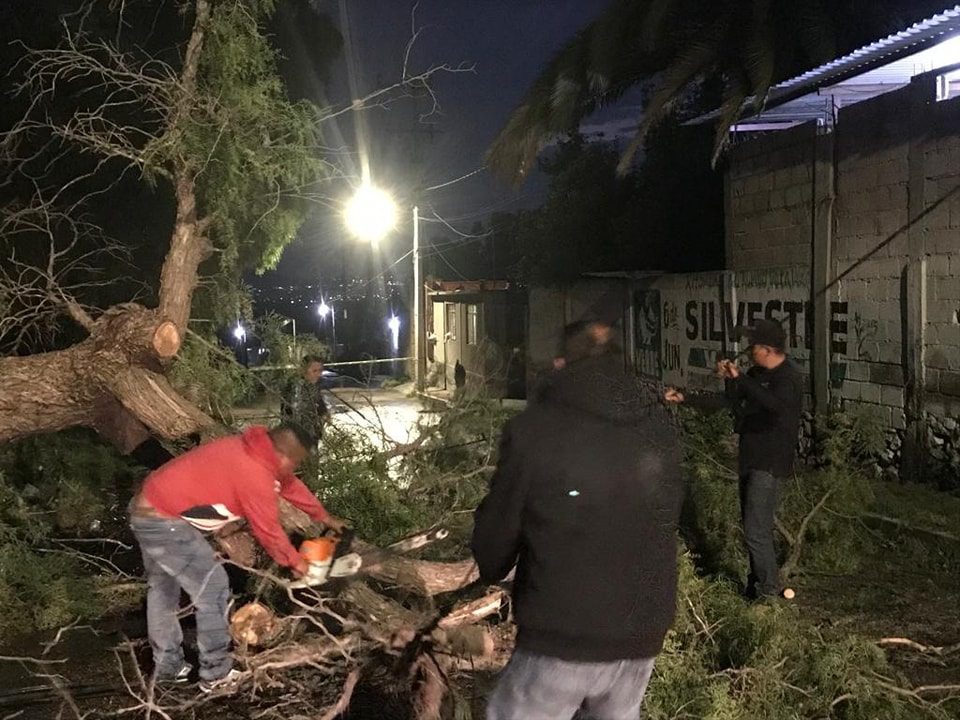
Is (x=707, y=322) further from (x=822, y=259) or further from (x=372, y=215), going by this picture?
(x=372, y=215)

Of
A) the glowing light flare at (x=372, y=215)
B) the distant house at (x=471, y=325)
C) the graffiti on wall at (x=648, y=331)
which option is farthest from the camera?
the distant house at (x=471, y=325)

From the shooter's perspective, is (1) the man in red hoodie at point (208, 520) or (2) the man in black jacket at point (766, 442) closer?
(1) the man in red hoodie at point (208, 520)

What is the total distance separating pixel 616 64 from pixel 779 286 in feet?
10.9

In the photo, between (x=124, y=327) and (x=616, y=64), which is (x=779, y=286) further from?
(x=124, y=327)

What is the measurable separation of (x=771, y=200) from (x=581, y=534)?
832cm

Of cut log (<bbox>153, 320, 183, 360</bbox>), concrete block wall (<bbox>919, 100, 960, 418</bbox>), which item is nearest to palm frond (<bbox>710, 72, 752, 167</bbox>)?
concrete block wall (<bbox>919, 100, 960, 418</bbox>)

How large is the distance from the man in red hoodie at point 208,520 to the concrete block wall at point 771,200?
22.1 ft

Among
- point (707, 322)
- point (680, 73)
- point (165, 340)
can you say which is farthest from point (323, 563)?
point (707, 322)

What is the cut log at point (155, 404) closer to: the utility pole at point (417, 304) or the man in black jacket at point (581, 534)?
the man in black jacket at point (581, 534)

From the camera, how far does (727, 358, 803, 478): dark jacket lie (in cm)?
482

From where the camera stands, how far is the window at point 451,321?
21750mm

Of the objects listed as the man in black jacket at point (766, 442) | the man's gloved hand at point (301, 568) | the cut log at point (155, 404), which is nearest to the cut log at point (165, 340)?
the cut log at point (155, 404)

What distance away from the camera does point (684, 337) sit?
37.6ft

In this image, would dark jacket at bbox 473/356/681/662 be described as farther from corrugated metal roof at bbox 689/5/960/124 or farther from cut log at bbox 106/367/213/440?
corrugated metal roof at bbox 689/5/960/124
